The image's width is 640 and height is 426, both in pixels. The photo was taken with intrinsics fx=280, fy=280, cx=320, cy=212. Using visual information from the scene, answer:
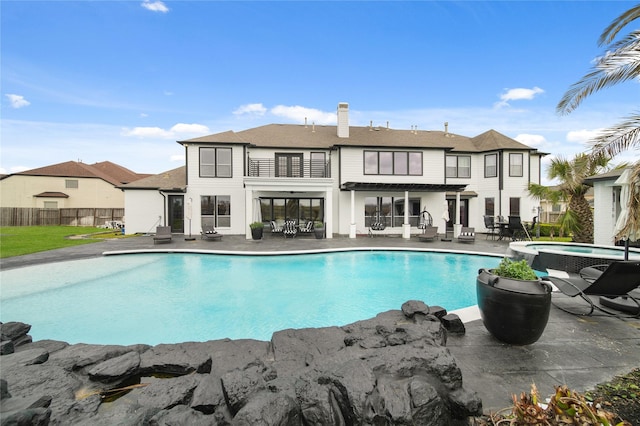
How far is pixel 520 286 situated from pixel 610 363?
1.15m

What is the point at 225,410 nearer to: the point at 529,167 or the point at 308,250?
the point at 308,250

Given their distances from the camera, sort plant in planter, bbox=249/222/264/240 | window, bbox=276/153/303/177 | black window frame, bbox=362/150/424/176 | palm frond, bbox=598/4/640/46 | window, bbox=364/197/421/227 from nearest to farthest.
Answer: palm frond, bbox=598/4/640/46 < plant in planter, bbox=249/222/264/240 < black window frame, bbox=362/150/424/176 < window, bbox=276/153/303/177 < window, bbox=364/197/421/227

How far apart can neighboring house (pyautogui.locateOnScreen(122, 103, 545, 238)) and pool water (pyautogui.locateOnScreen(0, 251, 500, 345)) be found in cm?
665

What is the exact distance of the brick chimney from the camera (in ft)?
65.3

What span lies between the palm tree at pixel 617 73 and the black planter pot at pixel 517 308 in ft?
14.7

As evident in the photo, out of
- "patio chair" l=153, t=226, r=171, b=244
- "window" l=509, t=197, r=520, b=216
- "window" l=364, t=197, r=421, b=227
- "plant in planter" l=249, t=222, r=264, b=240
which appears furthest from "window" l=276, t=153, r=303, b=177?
"window" l=509, t=197, r=520, b=216

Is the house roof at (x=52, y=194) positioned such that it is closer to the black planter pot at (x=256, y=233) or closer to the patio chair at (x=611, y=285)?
the black planter pot at (x=256, y=233)

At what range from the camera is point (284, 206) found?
64.8ft

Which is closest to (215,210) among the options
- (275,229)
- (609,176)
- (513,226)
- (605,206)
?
(275,229)

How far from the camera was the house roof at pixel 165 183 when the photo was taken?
1900cm

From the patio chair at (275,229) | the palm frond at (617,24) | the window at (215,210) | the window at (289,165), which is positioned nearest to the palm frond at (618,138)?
the palm frond at (617,24)

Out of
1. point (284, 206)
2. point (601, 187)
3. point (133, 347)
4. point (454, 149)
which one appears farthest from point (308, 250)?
point (454, 149)

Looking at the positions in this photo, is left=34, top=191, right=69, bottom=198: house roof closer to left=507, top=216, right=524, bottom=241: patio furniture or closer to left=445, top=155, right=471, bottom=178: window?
left=445, top=155, right=471, bottom=178: window

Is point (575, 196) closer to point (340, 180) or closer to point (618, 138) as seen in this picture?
point (618, 138)
